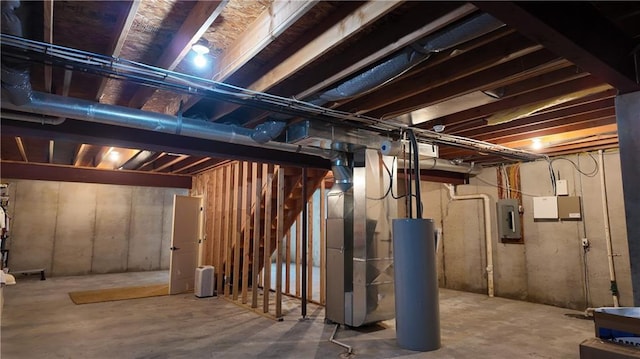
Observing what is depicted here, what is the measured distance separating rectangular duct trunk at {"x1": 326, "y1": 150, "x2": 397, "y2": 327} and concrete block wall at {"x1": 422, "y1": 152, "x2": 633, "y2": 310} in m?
2.82

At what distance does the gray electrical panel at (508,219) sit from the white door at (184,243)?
17.1 feet

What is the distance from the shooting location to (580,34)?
171cm

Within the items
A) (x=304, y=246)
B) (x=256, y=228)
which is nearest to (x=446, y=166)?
(x=304, y=246)

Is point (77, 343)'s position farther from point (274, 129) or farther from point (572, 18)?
point (572, 18)

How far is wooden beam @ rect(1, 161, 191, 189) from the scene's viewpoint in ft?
20.2

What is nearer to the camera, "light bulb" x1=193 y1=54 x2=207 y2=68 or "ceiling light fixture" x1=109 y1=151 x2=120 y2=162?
"light bulb" x1=193 y1=54 x2=207 y2=68

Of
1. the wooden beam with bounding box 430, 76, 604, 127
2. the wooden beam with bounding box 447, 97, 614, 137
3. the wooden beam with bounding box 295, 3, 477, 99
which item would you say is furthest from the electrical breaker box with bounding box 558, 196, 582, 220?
the wooden beam with bounding box 295, 3, 477, 99

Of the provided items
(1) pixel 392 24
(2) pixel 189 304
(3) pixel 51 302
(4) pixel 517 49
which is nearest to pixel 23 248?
(3) pixel 51 302

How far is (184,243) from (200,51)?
15.7 feet

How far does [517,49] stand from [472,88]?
56cm

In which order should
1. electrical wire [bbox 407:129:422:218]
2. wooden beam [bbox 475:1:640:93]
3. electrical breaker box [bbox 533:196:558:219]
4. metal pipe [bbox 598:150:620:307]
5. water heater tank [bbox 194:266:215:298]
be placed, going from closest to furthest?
1. wooden beam [bbox 475:1:640:93]
2. electrical wire [bbox 407:129:422:218]
3. metal pipe [bbox 598:150:620:307]
4. electrical breaker box [bbox 533:196:558:219]
5. water heater tank [bbox 194:266:215:298]

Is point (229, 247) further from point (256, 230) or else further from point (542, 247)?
point (542, 247)

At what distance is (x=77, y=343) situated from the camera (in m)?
3.53

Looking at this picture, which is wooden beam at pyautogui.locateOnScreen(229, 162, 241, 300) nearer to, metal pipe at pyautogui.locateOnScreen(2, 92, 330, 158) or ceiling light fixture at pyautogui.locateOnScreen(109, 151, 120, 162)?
ceiling light fixture at pyautogui.locateOnScreen(109, 151, 120, 162)
